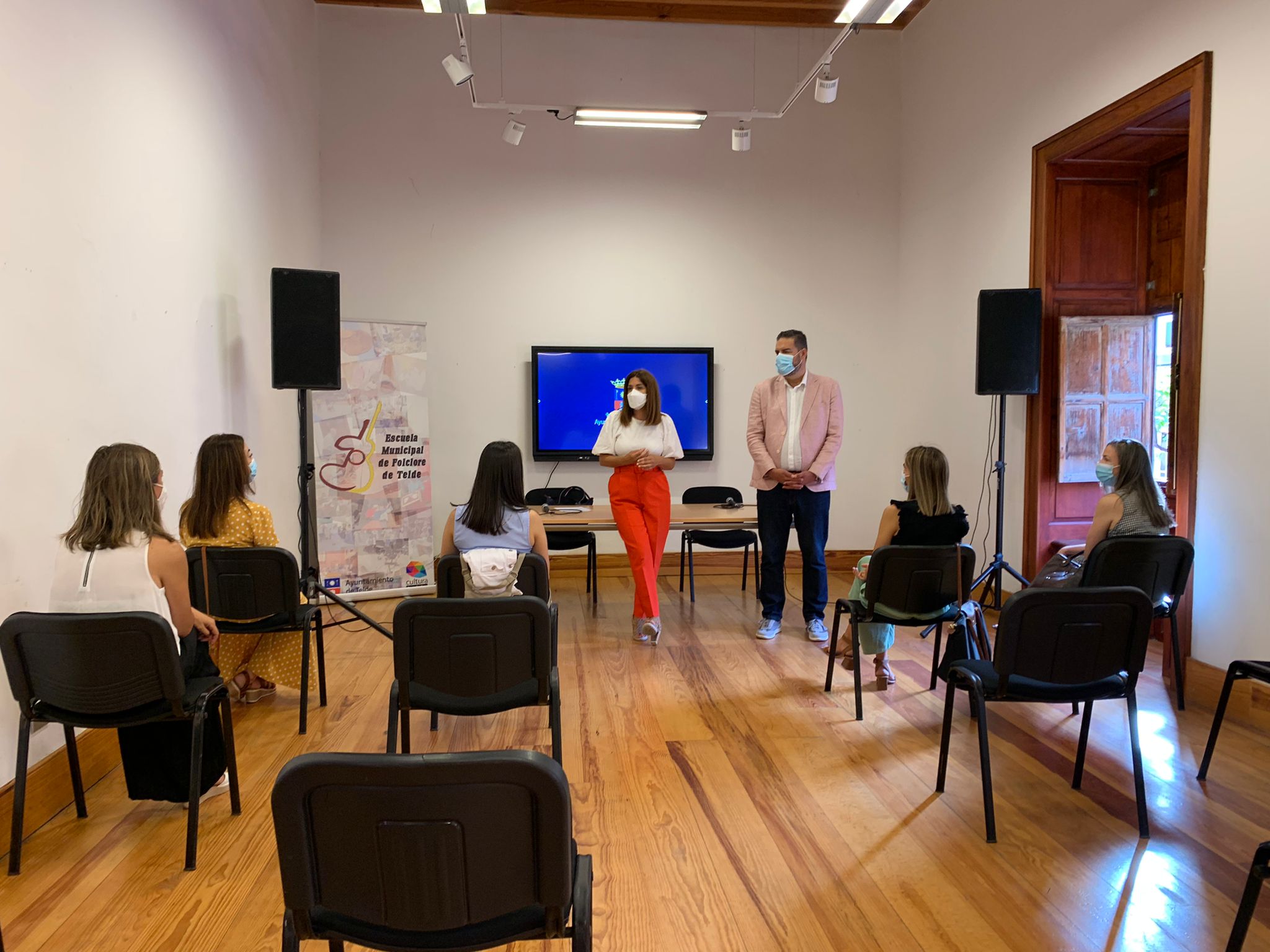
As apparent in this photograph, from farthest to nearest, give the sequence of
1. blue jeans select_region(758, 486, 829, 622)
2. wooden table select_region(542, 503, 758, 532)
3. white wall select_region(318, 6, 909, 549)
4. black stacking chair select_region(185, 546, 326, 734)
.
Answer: white wall select_region(318, 6, 909, 549) < wooden table select_region(542, 503, 758, 532) < blue jeans select_region(758, 486, 829, 622) < black stacking chair select_region(185, 546, 326, 734)

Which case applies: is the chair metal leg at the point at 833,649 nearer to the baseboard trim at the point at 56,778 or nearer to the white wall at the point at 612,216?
the baseboard trim at the point at 56,778

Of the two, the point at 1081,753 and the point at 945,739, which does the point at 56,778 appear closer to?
the point at 945,739

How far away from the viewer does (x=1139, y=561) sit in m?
3.46

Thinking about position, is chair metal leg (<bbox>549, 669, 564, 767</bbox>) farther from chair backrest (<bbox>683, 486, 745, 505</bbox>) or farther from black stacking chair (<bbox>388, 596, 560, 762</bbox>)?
chair backrest (<bbox>683, 486, 745, 505</bbox>)

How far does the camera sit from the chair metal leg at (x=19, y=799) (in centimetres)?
234

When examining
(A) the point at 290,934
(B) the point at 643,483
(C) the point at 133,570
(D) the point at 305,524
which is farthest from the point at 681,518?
(A) the point at 290,934

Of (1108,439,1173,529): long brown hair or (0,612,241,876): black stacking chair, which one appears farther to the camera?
(1108,439,1173,529): long brown hair

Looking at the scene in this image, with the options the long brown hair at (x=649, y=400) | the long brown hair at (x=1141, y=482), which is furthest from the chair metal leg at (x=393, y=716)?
the long brown hair at (x=1141, y=482)

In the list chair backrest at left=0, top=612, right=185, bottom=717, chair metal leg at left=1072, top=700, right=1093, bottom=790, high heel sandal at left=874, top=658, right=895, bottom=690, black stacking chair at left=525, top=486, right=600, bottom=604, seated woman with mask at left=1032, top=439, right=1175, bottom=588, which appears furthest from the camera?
black stacking chair at left=525, top=486, right=600, bottom=604

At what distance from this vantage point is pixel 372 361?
5.99m

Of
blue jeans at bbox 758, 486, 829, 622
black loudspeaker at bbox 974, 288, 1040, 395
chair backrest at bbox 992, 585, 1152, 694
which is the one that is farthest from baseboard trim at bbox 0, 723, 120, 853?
black loudspeaker at bbox 974, 288, 1040, 395

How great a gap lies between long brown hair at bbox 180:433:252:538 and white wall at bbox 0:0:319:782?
320mm

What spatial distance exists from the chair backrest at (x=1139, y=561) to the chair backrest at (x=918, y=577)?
19.3 inches

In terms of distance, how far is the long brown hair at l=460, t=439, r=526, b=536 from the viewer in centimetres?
311
